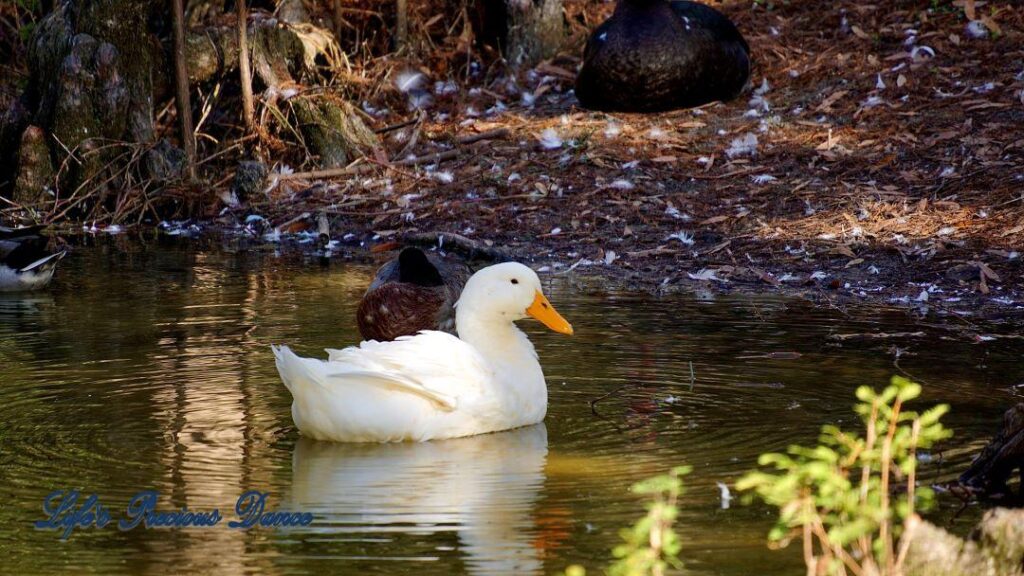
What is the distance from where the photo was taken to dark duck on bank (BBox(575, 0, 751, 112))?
14586mm

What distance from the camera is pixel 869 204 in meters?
11.6

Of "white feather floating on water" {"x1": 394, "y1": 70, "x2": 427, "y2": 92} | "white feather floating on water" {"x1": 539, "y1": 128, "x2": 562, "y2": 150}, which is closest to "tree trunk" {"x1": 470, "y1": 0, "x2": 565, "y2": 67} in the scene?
"white feather floating on water" {"x1": 394, "y1": 70, "x2": 427, "y2": 92}

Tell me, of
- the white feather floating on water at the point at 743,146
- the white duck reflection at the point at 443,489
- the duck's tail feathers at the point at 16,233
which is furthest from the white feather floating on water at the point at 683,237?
the duck's tail feathers at the point at 16,233

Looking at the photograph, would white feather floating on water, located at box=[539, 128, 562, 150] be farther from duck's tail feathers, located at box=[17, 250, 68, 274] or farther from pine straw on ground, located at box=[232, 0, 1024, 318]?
duck's tail feathers, located at box=[17, 250, 68, 274]

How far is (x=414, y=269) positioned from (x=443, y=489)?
118 inches

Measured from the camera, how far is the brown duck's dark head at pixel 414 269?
8.35 m

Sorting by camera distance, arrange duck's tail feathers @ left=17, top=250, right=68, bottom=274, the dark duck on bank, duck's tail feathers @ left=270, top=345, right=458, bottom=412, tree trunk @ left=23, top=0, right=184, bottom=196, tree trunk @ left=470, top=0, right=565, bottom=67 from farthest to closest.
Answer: tree trunk @ left=470, top=0, right=565, bottom=67, the dark duck on bank, tree trunk @ left=23, top=0, right=184, bottom=196, duck's tail feathers @ left=17, top=250, right=68, bottom=274, duck's tail feathers @ left=270, top=345, right=458, bottom=412

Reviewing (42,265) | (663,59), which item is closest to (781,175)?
(663,59)

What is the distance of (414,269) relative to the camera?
8.34 metres

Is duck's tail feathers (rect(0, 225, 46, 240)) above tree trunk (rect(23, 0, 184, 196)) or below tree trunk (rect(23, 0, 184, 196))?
below

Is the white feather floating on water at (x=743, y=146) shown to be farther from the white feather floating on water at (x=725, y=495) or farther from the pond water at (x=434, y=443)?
the white feather floating on water at (x=725, y=495)

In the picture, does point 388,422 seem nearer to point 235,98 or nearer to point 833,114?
point 833,114

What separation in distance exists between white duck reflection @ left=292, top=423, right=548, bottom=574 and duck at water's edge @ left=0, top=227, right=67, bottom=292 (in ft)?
18.0

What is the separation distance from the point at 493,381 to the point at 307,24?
10.8 meters
